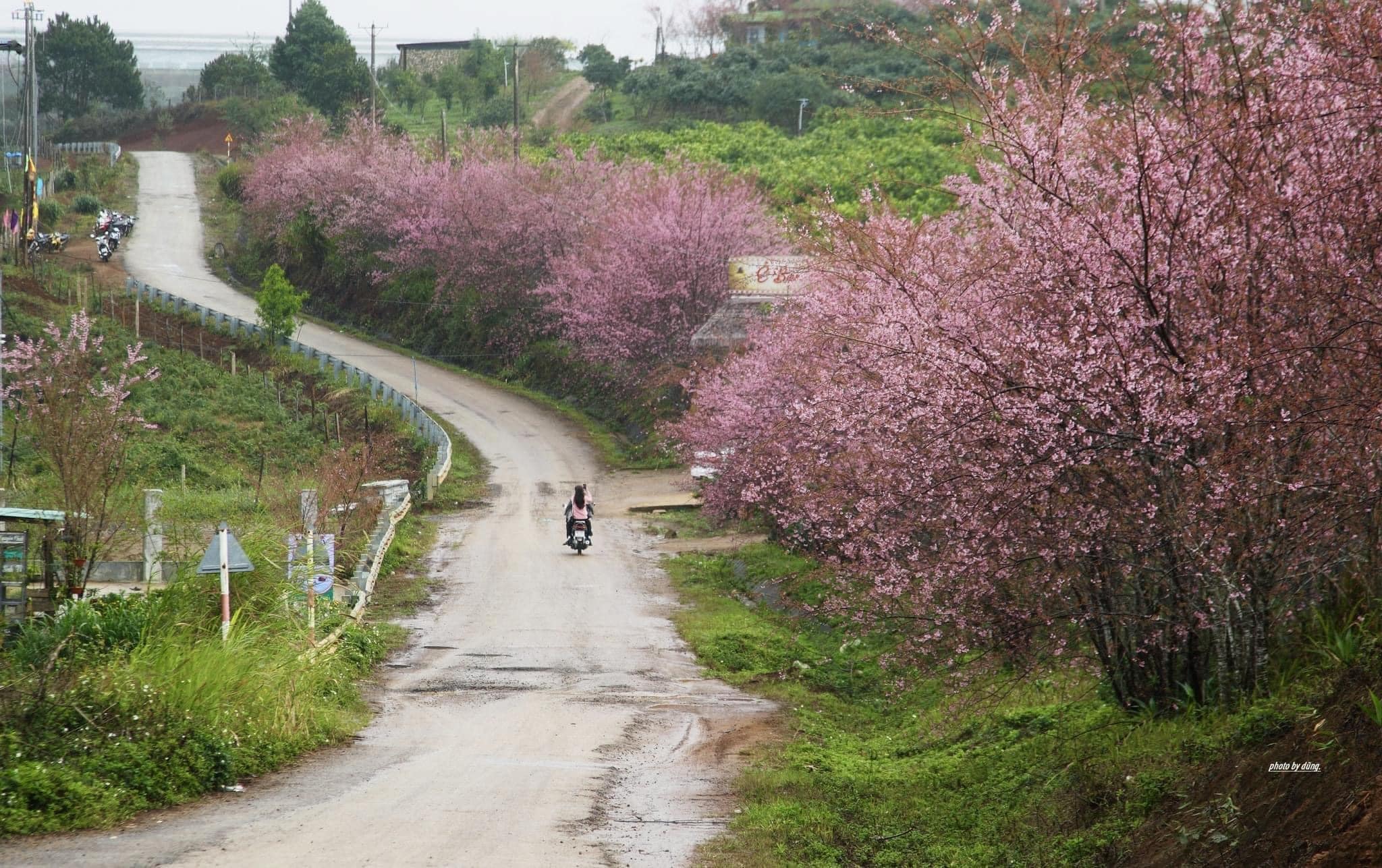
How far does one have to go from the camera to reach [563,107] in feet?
321

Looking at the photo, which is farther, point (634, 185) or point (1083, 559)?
point (634, 185)

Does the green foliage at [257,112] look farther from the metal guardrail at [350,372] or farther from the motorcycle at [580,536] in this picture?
the motorcycle at [580,536]

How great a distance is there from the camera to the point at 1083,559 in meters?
9.98

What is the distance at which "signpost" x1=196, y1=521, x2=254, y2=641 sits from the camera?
13.2 metres

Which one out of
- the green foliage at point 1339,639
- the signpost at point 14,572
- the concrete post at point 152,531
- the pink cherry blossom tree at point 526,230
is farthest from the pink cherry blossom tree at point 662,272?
the green foliage at point 1339,639

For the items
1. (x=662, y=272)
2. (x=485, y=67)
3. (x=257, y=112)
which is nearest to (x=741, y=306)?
(x=662, y=272)

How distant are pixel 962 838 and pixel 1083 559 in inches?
87.8

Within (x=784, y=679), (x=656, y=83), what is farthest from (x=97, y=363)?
(x=656, y=83)

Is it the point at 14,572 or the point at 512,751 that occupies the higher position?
the point at 14,572

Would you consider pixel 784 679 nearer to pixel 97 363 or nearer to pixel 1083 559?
pixel 1083 559

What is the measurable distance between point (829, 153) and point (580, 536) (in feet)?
156

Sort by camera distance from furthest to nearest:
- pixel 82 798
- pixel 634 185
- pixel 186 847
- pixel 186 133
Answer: pixel 186 133
pixel 634 185
pixel 82 798
pixel 186 847

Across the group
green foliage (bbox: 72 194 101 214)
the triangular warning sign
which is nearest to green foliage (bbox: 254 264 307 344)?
green foliage (bbox: 72 194 101 214)

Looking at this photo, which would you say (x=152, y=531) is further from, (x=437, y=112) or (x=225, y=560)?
(x=437, y=112)
